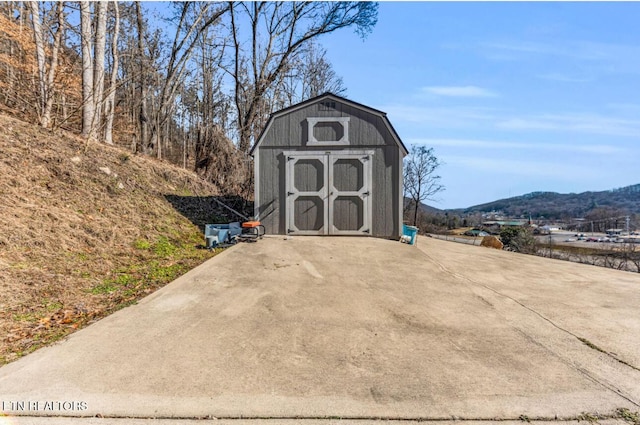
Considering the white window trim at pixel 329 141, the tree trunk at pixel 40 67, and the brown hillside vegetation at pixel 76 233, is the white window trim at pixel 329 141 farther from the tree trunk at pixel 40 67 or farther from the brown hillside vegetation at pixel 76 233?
the tree trunk at pixel 40 67

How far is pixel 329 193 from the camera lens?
965 centimetres

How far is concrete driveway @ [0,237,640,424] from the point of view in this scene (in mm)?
2635

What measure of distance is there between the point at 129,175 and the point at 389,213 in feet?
25.7

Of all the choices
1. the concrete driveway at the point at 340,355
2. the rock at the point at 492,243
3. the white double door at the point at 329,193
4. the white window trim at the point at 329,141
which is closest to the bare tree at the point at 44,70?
the white double door at the point at 329,193

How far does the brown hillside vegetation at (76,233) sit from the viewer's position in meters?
4.23

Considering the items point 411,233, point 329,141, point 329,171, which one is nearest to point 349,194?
point 329,171

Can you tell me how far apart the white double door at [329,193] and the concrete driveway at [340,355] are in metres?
3.54

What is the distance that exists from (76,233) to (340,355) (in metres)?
5.78

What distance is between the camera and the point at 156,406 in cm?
260

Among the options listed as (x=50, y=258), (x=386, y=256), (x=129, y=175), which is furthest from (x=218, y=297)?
(x=129, y=175)

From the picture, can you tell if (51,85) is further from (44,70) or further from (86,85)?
(86,85)

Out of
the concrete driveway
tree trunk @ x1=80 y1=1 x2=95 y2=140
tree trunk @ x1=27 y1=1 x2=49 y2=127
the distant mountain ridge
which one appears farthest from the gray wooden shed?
the distant mountain ridge

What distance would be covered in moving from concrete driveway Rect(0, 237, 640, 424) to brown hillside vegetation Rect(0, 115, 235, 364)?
0.56 m

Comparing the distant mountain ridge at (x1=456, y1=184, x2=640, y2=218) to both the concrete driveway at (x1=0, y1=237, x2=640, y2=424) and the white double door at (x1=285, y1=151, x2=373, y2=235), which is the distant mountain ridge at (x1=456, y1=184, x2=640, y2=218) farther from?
the concrete driveway at (x1=0, y1=237, x2=640, y2=424)
